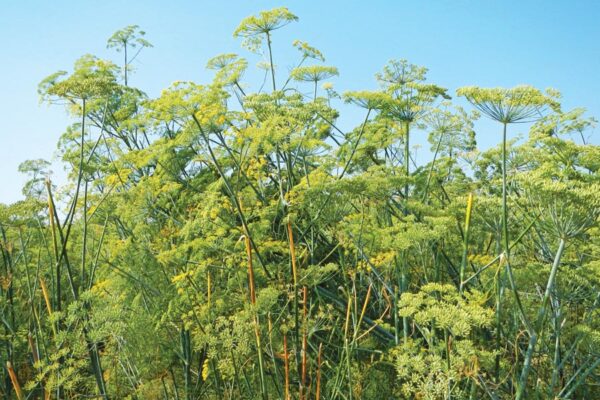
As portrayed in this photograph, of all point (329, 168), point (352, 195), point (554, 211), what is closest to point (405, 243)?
point (352, 195)

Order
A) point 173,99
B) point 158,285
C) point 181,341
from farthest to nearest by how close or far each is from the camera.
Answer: point 158,285
point 181,341
point 173,99

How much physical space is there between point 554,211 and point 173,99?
8.99 ft

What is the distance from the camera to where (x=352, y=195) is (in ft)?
14.5

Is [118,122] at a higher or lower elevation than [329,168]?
higher

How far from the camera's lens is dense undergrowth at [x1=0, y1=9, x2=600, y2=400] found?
3.55m

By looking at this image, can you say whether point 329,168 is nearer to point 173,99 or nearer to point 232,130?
point 232,130

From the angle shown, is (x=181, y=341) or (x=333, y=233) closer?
(x=333, y=233)

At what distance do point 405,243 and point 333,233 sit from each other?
0.86 m

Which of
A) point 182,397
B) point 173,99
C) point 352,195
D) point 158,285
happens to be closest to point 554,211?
point 352,195

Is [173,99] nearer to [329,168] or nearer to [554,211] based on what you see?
[329,168]

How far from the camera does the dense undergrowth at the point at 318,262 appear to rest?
3.55 meters

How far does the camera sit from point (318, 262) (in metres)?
5.45

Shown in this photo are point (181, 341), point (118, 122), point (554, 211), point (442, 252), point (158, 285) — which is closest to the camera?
point (554, 211)

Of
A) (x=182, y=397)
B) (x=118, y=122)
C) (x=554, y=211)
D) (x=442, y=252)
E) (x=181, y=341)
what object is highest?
(x=118, y=122)
